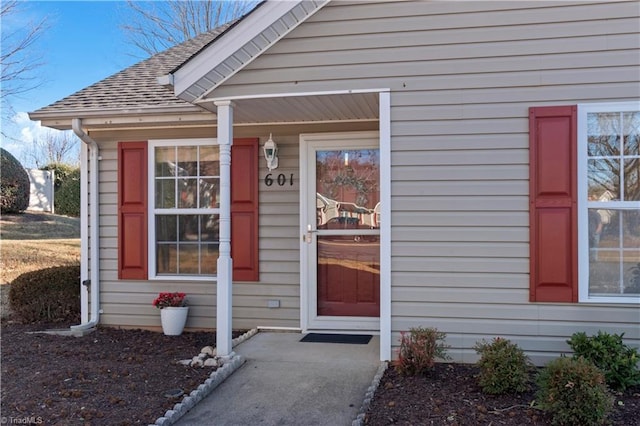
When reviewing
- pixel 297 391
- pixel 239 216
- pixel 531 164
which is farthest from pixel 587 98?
pixel 239 216

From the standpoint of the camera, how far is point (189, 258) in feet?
20.1

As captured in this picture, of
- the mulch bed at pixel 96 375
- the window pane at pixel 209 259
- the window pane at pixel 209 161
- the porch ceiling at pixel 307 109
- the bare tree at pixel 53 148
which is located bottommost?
the mulch bed at pixel 96 375

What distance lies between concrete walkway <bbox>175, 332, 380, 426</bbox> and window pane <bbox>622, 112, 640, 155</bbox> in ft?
9.26

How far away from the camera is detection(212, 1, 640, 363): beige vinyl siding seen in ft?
13.9

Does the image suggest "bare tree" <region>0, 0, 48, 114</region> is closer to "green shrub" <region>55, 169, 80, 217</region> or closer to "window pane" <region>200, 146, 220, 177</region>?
"green shrub" <region>55, 169, 80, 217</region>

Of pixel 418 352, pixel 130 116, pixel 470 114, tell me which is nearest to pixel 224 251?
pixel 418 352

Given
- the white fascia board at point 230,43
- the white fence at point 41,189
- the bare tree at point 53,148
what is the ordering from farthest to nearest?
1. the bare tree at point 53,148
2. the white fence at point 41,189
3. the white fascia board at point 230,43

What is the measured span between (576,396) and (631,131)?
2357mm

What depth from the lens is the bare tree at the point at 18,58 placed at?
14.6 m

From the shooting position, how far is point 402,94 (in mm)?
4469

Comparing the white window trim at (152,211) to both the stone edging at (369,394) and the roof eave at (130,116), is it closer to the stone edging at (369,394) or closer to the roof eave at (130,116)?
the roof eave at (130,116)

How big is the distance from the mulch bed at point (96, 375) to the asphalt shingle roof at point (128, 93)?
259 cm

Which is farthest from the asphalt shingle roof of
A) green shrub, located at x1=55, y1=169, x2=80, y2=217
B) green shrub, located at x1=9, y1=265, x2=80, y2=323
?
green shrub, located at x1=55, y1=169, x2=80, y2=217

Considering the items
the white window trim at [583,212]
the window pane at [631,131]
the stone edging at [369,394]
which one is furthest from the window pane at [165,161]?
the window pane at [631,131]
